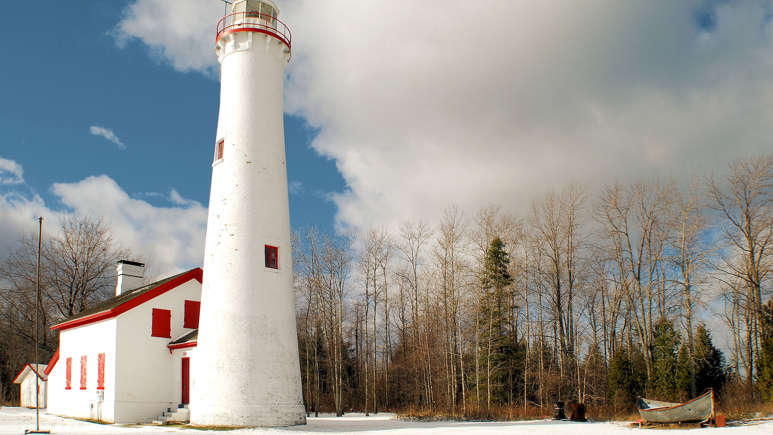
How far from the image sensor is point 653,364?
28.2 meters

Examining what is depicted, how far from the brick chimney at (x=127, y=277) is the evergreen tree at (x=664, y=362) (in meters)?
26.1

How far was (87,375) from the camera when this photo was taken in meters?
21.5

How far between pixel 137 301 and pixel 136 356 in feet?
6.57

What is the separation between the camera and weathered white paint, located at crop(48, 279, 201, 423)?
19.8 meters

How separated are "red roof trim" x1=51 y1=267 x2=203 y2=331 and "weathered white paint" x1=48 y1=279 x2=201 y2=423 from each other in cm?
A: 17

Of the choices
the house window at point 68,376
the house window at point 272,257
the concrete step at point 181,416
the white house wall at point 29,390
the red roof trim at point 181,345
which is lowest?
the white house wall at point 29,390

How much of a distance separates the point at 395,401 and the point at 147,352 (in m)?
21.8

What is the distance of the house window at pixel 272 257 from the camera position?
18047mm

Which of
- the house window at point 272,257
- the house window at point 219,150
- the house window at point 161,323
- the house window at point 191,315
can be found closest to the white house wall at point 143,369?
Result: the house window at point 161,323

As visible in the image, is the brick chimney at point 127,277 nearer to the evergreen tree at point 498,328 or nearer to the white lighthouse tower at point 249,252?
the white lighthouse tower at point 249,252

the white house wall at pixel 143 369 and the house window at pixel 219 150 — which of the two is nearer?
the house window at pixel 219 150

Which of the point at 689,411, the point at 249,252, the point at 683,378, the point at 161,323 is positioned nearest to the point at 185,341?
the point at 161,323

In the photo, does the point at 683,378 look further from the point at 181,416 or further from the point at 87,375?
the point at 87,375

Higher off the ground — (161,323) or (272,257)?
(272,257)
